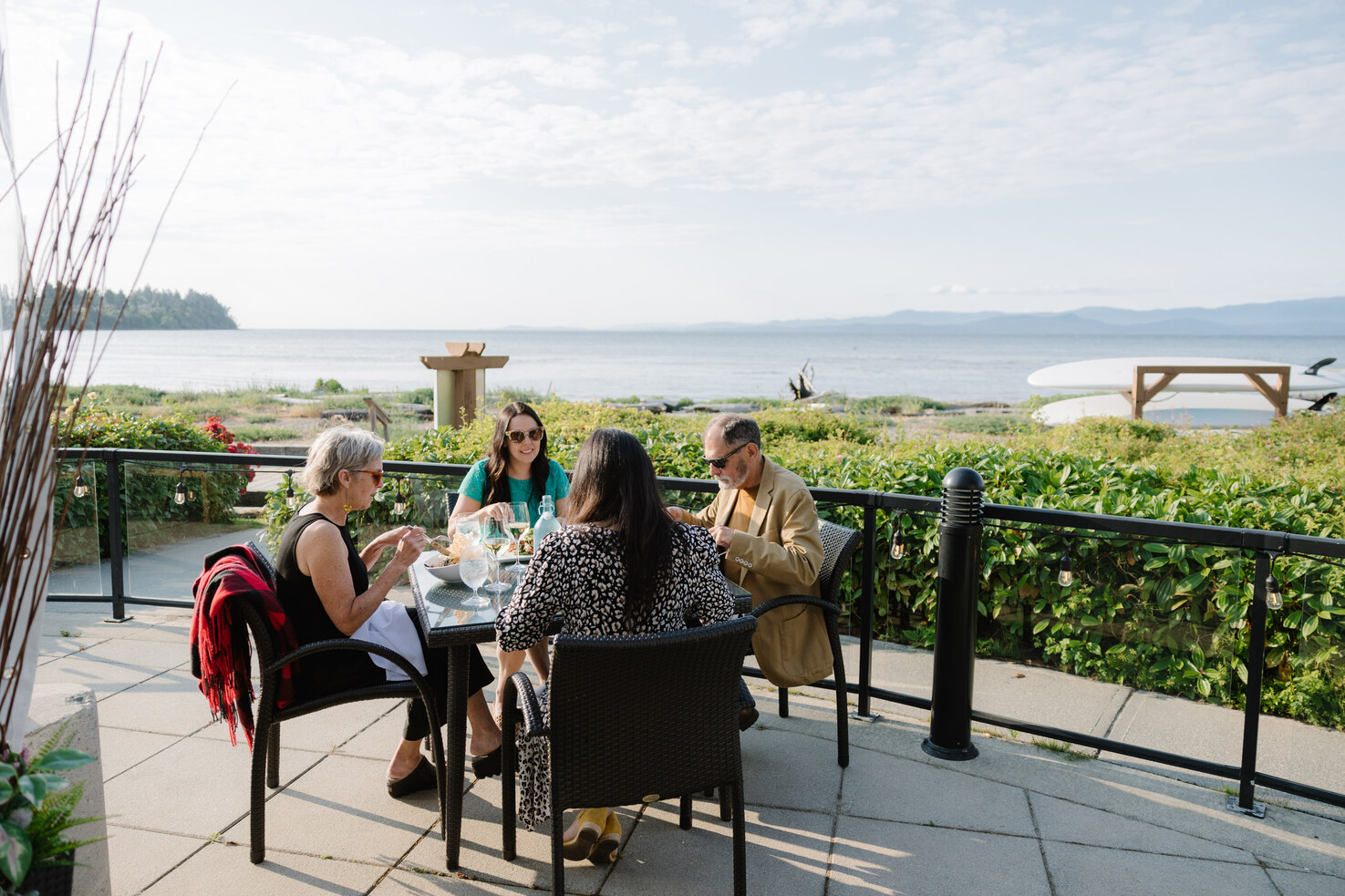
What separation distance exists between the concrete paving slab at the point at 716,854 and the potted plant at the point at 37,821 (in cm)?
147

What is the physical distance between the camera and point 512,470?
426 centimetres

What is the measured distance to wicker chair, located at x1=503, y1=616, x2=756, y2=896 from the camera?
7.24ft

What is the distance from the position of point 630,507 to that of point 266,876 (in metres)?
1.70

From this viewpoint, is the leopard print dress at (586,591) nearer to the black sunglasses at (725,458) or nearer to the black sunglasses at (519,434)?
the black sunglasses at (725,458)

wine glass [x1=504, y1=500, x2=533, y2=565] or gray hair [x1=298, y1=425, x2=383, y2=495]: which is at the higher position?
gray hair [x1=298, y1=425, x2=383, y2=495]

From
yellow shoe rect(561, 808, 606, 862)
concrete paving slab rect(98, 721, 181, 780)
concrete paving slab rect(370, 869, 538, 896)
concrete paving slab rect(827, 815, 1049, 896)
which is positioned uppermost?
yellow shoe rect(561, 808, 606, 862)

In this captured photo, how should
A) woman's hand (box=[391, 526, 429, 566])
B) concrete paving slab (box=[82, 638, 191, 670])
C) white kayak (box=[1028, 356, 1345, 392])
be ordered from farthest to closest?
1. white kayak (box=[1028, 356, 1345, 392])
2. concrete paving slab (box=[82, 638, 191, 670])
3. woman's hand (box=[391, 526, 429, 566])

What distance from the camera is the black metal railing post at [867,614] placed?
400 centimetres

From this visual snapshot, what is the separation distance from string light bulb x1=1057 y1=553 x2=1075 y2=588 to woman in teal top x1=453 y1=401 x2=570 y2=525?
232 cm

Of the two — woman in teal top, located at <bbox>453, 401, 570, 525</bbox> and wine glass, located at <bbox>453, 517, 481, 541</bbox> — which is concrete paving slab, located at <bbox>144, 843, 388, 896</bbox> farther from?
woman in teal top, located at <bbox>453, 401, 570, 525</bbox>

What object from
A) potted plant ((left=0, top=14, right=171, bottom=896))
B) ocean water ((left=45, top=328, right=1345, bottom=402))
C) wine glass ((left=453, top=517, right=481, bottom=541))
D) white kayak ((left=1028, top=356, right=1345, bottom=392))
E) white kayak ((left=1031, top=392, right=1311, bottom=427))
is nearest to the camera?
potted plant ((left=0, top=14, right=171, bottom=896))

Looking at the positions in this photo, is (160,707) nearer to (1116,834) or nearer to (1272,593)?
(1116,834)

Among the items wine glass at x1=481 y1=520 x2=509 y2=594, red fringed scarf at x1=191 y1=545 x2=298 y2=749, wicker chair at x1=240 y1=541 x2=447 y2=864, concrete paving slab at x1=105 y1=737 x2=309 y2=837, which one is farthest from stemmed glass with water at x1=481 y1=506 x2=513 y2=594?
concrete paving slab at x1=105 y1=737 x2=309 y2=837

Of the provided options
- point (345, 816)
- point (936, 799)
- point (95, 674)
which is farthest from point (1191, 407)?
point (95, 674)
